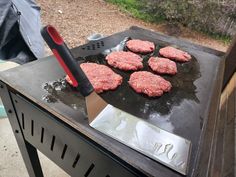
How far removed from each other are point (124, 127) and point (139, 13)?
5203 mm

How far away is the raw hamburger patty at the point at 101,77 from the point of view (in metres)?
A: 1.20

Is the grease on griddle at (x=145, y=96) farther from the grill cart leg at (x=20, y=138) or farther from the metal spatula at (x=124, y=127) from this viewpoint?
the grill cart leg at (x=20, y=138)

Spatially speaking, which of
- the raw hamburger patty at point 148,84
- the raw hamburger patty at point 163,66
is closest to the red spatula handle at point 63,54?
the raw hamburger patty at point 148,84

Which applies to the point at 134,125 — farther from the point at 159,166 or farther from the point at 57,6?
the point at 57,6

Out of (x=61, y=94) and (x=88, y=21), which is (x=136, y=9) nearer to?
(x=88, y=21)

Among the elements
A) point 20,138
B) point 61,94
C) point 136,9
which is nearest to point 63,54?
point 61,94

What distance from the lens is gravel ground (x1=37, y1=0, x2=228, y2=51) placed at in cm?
440

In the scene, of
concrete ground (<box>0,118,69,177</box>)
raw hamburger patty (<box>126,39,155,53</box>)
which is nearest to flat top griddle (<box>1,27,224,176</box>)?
raw hamburger patty (<box>126,39,155,53</box>)

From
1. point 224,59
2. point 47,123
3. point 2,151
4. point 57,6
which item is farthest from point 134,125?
point 57,6

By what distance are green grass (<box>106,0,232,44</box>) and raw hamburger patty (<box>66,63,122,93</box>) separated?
4.48 metres

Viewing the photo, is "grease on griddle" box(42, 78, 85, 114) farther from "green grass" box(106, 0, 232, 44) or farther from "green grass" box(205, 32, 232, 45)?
"green grass" box(205, 32, 232, 45)

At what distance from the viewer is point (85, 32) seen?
4.42 metres

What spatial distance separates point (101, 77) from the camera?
1243 millimetres

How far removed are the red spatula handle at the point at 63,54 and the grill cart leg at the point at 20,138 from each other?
0.45 metres
